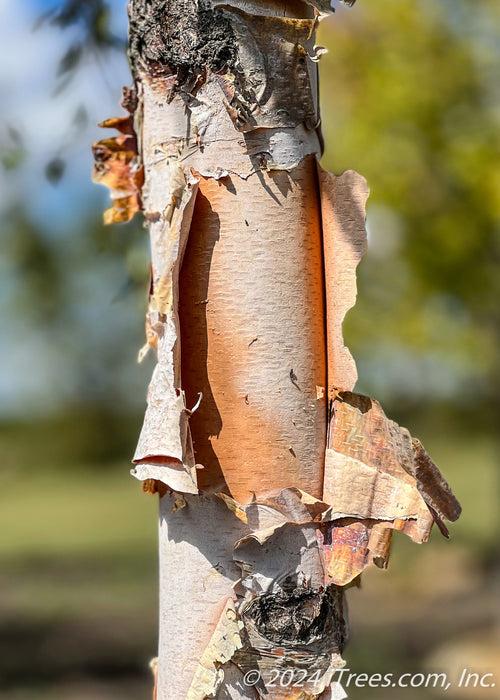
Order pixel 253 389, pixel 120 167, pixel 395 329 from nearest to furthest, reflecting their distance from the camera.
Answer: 1. pixel 253 389
2. pixel 120 167
3. pixel 395 329

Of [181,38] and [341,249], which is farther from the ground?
[181,38]

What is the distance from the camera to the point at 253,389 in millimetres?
1075

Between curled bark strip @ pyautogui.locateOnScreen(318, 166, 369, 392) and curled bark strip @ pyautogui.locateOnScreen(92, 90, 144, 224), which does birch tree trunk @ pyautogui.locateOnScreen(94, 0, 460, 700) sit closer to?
curled bark strip @ pyautogui.locateOnScreen(318, 166, 369, 392)

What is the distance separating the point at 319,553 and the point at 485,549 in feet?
23.4

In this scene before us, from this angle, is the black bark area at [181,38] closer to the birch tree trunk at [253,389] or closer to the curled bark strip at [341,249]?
the birch tree trunk at [253,389]

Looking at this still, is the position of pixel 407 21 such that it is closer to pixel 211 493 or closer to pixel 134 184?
pixel 134 184

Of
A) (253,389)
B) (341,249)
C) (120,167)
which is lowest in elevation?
(253,389)

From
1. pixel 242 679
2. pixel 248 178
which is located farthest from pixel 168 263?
pixel 242 679

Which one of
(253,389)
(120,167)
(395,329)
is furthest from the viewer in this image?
(395,329)

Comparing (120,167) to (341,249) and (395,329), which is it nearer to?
(341,249)

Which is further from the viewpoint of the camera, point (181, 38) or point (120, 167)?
point (120, 167)

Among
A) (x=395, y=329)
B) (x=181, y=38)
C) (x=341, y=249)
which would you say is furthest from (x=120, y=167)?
(x=395, y=329)

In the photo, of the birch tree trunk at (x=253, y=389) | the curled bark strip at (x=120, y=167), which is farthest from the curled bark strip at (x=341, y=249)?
the curled bark strip at (x=120, y=167)

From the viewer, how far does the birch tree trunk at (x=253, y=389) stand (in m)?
1.06
